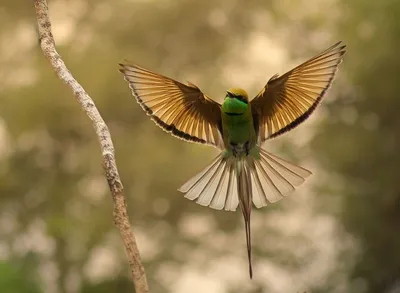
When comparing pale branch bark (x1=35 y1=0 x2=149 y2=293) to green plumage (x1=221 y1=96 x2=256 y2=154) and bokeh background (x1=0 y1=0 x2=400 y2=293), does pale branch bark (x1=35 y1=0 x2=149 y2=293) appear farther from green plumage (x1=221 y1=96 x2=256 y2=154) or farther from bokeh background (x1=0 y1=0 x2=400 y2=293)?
bokeh background (x1=0 y1=0 x2=400 y2=293)

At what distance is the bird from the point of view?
490 millimetres

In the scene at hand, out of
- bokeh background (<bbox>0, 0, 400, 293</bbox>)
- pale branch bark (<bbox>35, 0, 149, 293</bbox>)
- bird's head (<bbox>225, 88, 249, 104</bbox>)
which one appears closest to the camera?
pale branch bark (<bbox>35, 0, 149, 293</bbox>)

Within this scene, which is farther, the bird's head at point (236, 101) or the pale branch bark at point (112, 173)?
the bird's head at point (236, 101)

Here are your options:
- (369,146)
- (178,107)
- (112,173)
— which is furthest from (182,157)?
(112,173)

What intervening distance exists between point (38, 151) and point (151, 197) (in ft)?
1.44

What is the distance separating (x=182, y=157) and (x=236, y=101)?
1867 millimetres

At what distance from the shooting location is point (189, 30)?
2.46 meters

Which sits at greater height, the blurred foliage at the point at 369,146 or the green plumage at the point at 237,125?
the blurred foliage at the point at 369,146

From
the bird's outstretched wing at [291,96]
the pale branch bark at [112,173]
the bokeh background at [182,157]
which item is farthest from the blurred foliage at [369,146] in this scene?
the pale branch bark at [112,173]

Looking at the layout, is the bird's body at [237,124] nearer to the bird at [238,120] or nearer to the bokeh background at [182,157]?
the bird at [238,120]

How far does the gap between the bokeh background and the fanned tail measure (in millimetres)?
1747

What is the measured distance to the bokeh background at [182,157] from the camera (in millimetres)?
2301

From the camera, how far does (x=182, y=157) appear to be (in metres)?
2.37

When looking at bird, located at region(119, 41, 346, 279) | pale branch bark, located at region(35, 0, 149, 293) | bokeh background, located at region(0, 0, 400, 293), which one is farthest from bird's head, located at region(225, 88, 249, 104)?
bokeh background, located at region(0, 0, 400, 293)
